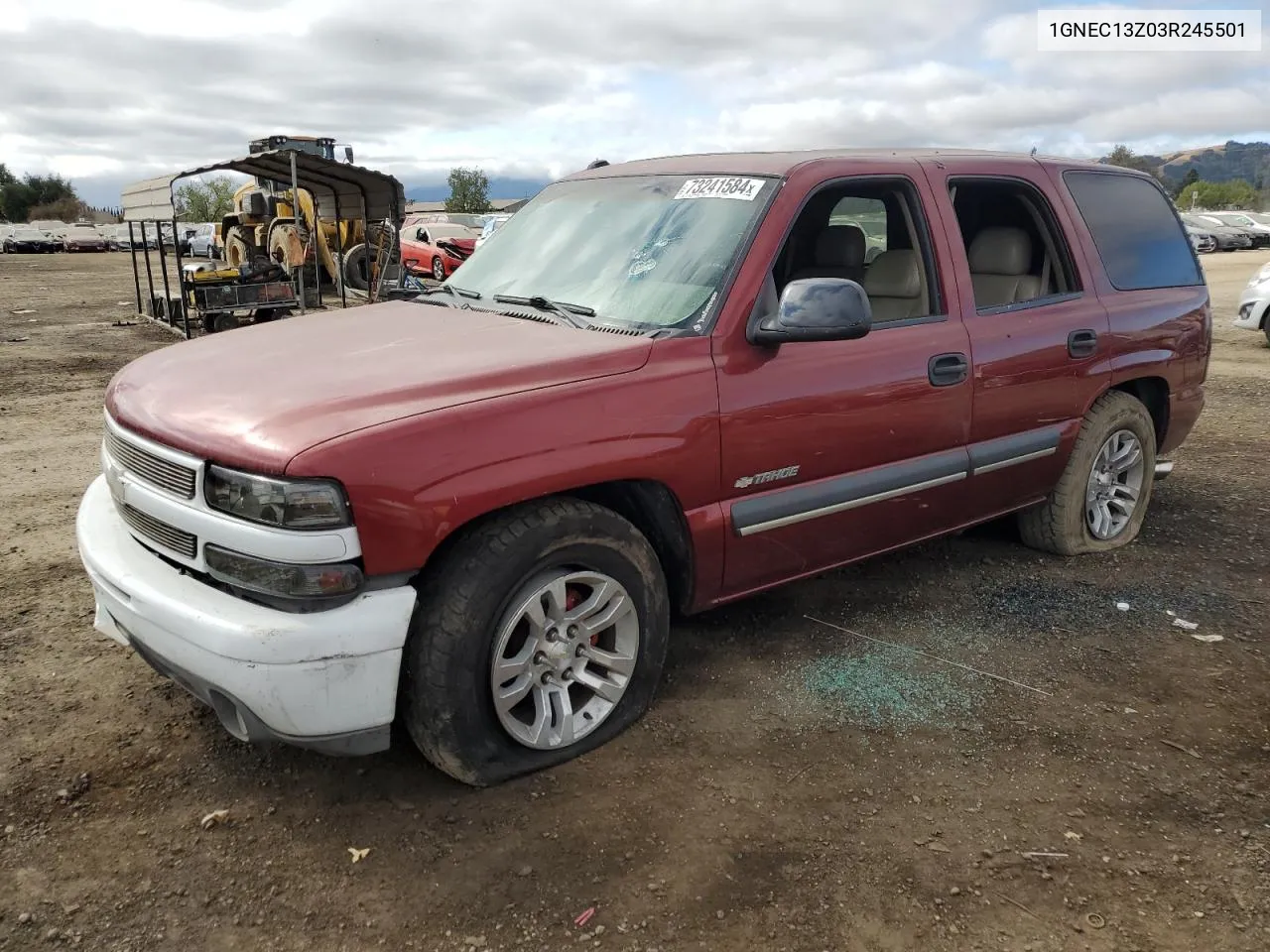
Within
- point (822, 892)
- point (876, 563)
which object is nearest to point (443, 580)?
point (822, 892)

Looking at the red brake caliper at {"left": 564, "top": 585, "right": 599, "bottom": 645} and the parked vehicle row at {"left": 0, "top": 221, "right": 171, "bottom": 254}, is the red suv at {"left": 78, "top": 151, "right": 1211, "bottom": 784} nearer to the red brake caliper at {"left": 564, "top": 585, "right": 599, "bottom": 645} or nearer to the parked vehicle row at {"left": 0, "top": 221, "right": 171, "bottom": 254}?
the red brake caliper at {"left": 564, "top": 585, "right": 599, "bottom": 645}

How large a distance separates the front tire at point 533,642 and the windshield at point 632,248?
0.83 meters

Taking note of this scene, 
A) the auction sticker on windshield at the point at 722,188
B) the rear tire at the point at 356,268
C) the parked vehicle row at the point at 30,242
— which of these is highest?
the parked vehicle row at the point at 30,242

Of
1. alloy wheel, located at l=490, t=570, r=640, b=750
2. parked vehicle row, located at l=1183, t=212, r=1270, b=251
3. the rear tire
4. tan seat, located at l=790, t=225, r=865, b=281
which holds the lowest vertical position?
alloy wheel, located at l=490, t=570, r=640, b=750

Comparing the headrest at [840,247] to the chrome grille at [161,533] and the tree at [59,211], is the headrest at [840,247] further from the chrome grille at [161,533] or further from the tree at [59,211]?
the tree at [59,211]

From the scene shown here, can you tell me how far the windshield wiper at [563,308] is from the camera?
133 inches

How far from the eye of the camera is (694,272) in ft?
11.1

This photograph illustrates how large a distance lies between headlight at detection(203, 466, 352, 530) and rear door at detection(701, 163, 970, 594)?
1.28 metres

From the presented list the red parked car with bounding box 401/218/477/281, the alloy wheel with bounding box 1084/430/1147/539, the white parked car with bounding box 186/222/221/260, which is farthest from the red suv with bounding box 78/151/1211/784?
the white parked car with bounding box 186/222/221/260

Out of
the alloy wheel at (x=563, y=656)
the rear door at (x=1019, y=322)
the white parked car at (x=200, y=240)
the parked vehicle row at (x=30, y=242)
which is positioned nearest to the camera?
the alloy wheel at (x=563, y=656)

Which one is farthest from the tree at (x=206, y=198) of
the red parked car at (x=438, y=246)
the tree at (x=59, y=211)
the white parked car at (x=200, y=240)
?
the red parked car at (x=438, y=246)

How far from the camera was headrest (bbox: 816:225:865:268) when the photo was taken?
422 centimetres

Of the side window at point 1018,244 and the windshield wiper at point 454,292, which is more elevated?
the side window at point 1018,244

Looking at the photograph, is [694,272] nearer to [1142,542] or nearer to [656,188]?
[656,188]
